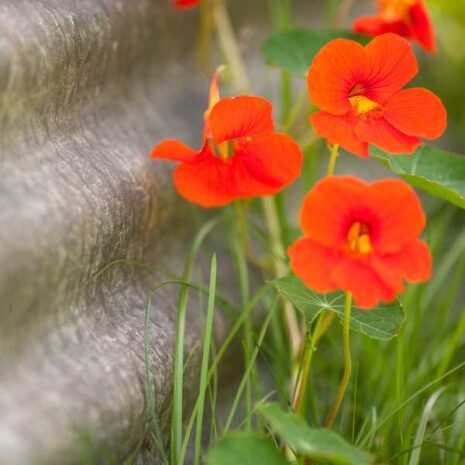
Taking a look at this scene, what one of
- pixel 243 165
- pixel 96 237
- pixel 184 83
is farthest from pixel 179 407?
pixel 184 83

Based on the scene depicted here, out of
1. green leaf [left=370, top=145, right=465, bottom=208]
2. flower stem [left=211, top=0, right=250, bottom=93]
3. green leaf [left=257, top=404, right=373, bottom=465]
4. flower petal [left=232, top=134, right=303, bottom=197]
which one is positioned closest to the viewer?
green leaf [left=257, top=404, right=373, bottom=465]

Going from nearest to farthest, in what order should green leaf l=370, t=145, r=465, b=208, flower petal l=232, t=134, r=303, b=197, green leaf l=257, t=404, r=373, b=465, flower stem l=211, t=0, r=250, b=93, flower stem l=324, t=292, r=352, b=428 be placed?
green leaf l=257, t=404, r=373, b=465 → flower stem l=324, t=292, r=352, b=428 → flower petal l=232, t=134, r=303, b=197 → green leaf l=370, t=145, r=465, b=208 → flower stem l=211, t=0, r=250, b=93

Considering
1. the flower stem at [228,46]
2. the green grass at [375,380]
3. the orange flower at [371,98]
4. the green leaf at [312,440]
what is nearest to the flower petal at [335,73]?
the orange flower at [371,98]

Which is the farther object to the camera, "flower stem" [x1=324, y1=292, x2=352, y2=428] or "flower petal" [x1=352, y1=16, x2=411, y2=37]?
"flower petal" [x1=352, y1=16, x2=411, y2=37]

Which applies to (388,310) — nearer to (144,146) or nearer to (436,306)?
(144,146)

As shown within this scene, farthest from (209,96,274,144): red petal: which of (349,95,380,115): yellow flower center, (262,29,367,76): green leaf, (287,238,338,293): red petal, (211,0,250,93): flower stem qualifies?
(211,0,250,93): flower stem

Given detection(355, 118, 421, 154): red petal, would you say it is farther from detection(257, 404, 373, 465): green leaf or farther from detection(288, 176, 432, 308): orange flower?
detection(257, 404, 373, 465): green leaf

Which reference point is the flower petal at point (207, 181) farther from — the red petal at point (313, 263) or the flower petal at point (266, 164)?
the red petal at point (313, 263)
